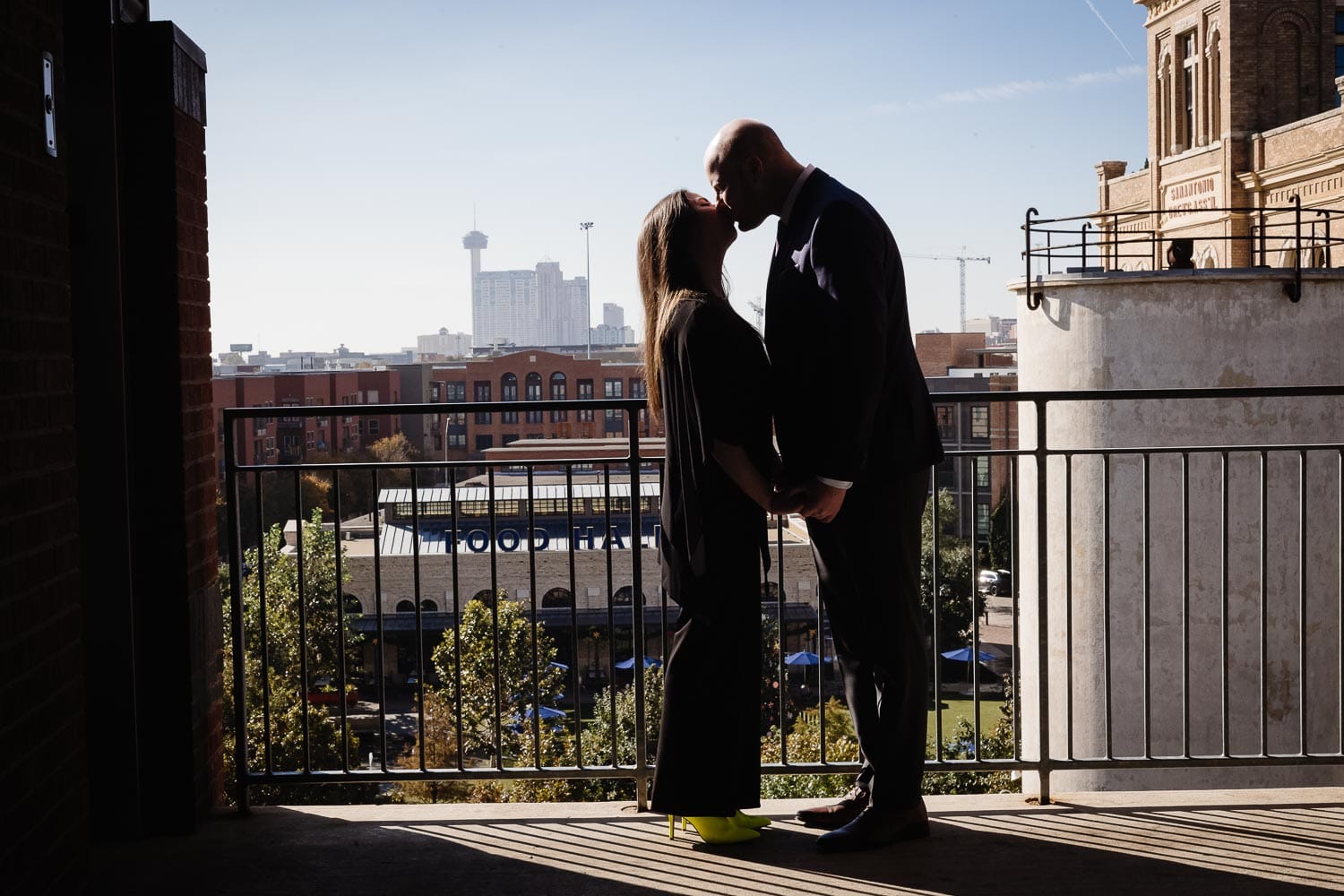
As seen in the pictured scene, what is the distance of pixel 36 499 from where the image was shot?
2.36 meters

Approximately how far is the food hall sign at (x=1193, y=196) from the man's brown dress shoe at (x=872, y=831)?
30260 mm

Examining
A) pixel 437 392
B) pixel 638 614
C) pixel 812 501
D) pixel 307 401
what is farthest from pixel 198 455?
pixel 437 392

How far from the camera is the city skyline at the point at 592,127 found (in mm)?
97438

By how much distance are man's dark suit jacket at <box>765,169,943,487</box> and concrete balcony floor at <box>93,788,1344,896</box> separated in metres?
0.93

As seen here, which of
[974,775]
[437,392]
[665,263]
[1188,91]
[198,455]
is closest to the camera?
[665,263]

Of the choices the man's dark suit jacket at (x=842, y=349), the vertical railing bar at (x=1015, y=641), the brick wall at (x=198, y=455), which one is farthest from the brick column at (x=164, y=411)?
the vertical railing bar at (x=1015, y=641)

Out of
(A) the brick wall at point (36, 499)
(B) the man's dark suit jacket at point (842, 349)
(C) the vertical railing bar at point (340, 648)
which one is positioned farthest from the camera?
(C) the vertical railing bar at point (340, 648)

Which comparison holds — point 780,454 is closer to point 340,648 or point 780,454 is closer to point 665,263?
point 665,263

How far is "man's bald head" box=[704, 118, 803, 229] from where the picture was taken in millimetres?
2861

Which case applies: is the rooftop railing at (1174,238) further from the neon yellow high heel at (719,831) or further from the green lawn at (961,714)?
the green lawn at (961,714)

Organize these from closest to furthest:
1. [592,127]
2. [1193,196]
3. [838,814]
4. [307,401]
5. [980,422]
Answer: [838,814], [1193,196], [980,422], [307,401], [592,127]

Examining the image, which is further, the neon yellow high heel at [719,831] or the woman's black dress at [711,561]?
the neon yellow high heel at [719,831]

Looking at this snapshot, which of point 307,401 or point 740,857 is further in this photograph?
point 307,401

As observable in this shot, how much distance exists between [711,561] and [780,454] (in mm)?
298
